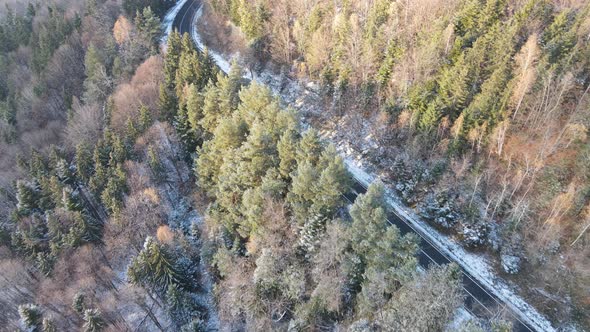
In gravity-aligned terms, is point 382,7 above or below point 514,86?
above

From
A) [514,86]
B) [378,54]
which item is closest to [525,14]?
Result: [514,86]

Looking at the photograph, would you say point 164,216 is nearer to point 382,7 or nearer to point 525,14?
point 382,7

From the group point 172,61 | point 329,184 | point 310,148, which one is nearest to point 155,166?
point 310,148

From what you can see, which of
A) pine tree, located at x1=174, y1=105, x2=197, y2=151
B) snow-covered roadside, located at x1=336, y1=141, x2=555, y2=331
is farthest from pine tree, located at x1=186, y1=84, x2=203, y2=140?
snow-covered roadside, located at x1=336, y1=141, x2=555, y2=331

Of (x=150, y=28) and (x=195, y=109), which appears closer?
(x=195, y=109)

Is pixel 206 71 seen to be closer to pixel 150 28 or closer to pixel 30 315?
pixel 150 28

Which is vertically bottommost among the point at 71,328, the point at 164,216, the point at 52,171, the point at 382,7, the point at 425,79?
the point at 71,328
